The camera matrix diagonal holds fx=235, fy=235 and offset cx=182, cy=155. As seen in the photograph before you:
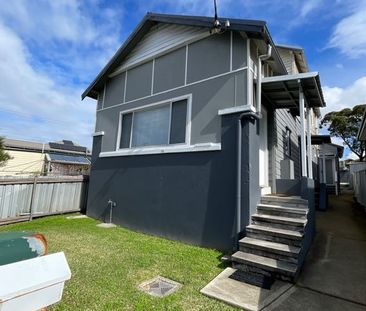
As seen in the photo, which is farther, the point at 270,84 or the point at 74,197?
the point at 74,197

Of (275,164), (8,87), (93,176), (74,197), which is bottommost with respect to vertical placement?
(74,197)

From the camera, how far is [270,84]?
606cm

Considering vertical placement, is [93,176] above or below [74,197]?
above

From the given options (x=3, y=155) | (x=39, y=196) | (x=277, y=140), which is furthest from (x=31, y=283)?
(x=3, y=155)

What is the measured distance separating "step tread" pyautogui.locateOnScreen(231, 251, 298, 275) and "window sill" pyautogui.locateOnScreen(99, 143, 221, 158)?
2390 mm

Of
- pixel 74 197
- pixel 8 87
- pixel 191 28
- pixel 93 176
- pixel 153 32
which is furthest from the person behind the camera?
pixel 8 87

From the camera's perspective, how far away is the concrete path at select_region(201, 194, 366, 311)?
3129mm

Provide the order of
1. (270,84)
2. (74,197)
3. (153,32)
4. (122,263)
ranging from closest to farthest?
(122,263)
(270,84)
(153,32)
(74,197)

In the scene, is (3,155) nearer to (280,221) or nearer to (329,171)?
(280,221)

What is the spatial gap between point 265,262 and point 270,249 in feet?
0.85

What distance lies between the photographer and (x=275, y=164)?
24.6 feet

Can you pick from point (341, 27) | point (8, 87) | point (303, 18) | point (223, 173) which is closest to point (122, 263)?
point (223, 173)

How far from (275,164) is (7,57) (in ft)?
48.5

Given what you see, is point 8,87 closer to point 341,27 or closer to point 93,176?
point 93,176
